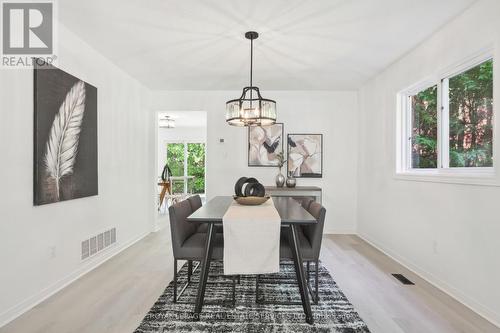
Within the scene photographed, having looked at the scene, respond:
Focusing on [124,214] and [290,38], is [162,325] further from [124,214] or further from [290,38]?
[290,38]

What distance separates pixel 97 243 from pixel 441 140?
3.89 metres

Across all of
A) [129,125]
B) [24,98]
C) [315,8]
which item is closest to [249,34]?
[315,8]

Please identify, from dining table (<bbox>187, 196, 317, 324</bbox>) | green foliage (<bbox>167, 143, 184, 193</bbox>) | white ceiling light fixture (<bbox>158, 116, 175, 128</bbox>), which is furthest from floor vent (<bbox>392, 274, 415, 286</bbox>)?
green foliage (<bbox>167, 143, 184, 193</bbox>)

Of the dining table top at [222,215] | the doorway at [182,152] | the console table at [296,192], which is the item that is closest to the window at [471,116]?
the dining table top at [222,215]

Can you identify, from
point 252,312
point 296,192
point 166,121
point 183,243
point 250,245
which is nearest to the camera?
point 250,245

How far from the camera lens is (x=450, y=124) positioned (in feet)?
9.31

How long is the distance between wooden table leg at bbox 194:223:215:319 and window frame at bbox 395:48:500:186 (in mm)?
2158

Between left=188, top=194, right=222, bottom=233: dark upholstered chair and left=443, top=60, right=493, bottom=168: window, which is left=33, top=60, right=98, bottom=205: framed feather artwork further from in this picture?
left=443, top=60, right=493, bottom=168: window

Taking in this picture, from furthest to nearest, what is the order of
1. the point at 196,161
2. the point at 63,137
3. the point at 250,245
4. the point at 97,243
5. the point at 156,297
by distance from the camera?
1. the point at 196,161
2. the point at 97,243
3. the point at 63,137
4. the point at 156,297
5. the point at 250,245

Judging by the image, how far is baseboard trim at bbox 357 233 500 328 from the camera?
2.16 meters

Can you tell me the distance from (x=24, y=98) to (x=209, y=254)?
75.2 inches
